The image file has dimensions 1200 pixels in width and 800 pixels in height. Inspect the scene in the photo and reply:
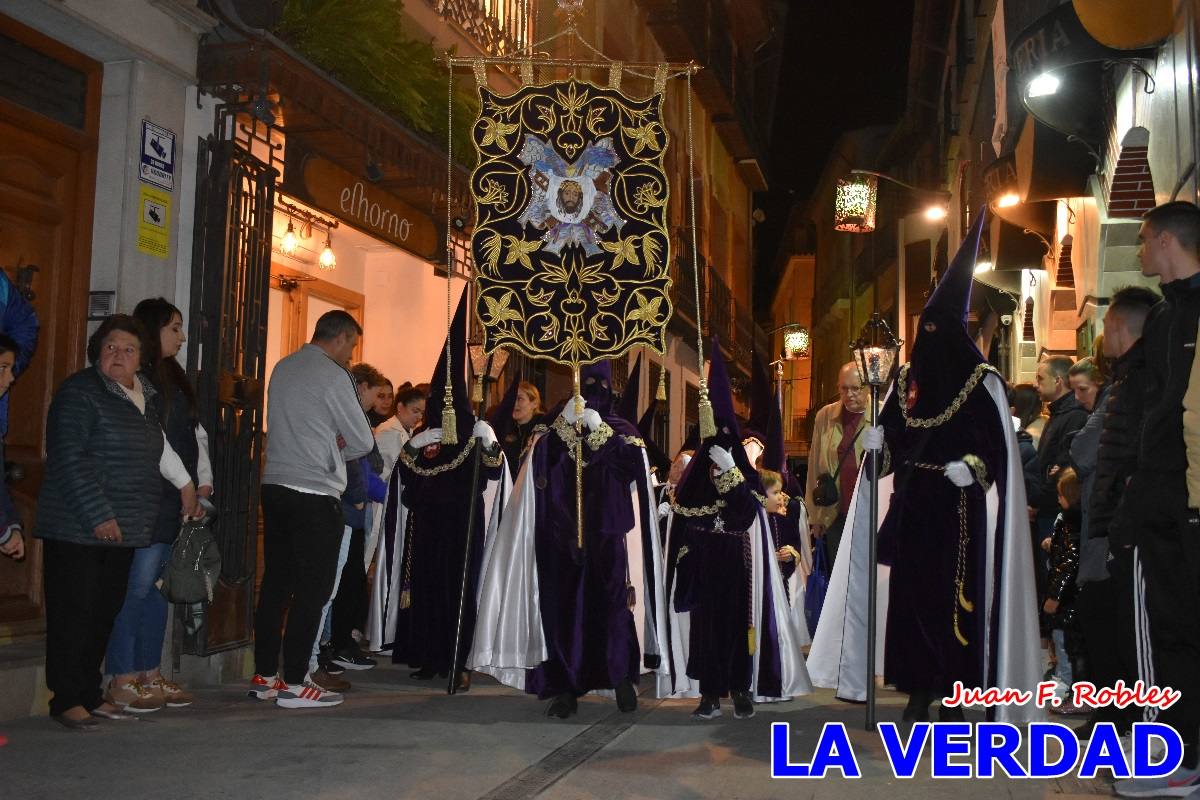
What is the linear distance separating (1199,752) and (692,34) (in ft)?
62.4

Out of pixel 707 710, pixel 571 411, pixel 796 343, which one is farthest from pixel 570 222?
pixel 796 343

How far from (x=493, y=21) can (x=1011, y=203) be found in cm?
592

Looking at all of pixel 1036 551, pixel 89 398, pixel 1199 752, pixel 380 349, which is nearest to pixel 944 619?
pixel 1199 752

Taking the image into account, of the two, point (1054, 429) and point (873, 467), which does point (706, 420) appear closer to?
point (873, 467)

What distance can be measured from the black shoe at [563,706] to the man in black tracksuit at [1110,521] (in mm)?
2574

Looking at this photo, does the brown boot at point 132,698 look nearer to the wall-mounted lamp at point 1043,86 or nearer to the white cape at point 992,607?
the white cape at point 992,607

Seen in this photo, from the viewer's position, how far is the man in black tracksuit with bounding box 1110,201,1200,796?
195 inches

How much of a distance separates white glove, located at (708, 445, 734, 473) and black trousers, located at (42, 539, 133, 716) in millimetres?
3133

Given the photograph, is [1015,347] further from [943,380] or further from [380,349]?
[943,380]

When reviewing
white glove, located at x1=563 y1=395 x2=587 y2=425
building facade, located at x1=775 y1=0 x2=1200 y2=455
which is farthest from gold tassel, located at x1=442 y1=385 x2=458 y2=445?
building facade, located at x1=775 y1=0 x2=1200 y2=455

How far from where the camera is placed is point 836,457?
10047mm

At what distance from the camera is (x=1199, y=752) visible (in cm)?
512

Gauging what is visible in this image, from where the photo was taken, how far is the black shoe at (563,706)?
6819mm

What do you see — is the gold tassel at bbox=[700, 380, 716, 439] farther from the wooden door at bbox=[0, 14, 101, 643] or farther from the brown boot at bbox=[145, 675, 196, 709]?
the wooden door at bbox=[0, 14, 101, 643]
